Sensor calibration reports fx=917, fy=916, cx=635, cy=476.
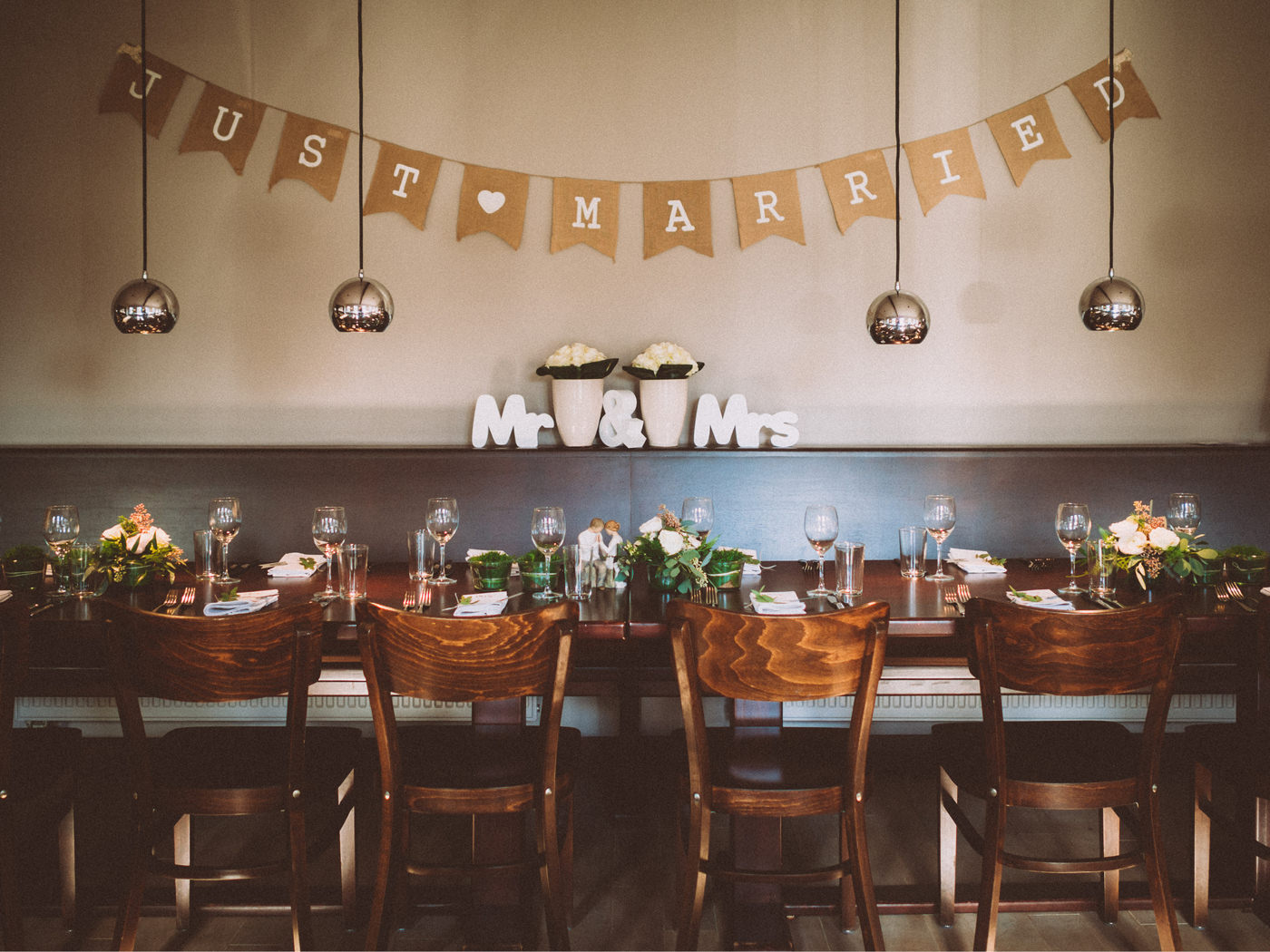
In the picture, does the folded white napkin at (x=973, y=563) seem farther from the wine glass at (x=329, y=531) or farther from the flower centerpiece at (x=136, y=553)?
the flower centerpiece at (x=136, y=553)

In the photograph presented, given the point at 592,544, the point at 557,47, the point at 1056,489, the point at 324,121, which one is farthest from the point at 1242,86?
the point at 324,121

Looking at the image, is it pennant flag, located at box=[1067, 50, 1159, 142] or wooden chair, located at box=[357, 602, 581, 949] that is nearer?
wooden chair, located at box=[357, 602, 581, 949]

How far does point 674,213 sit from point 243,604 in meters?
2.30

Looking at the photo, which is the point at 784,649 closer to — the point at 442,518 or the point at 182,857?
the point at 442,518

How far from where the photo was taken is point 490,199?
381cm

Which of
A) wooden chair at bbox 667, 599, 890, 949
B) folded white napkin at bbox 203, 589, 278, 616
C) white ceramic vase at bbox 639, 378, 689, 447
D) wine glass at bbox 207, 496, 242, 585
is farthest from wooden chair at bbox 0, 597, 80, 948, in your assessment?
white ceramic vase at bbox 639, 378, 689, 447

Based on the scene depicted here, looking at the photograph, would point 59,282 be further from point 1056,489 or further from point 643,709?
point 1056,489

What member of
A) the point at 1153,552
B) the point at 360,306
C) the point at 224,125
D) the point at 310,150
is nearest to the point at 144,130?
the point at 224,125

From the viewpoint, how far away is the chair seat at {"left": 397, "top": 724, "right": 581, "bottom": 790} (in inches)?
81.6

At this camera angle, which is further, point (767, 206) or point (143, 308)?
point (767, 206)

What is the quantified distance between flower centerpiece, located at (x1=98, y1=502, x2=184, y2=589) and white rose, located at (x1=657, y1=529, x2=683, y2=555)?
1.49m

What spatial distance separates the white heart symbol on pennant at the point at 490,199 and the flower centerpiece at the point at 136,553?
1.82 metres

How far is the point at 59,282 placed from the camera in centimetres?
384

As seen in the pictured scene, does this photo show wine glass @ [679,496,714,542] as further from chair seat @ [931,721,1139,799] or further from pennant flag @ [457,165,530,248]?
pennant flag @ [457,165,530,248]
